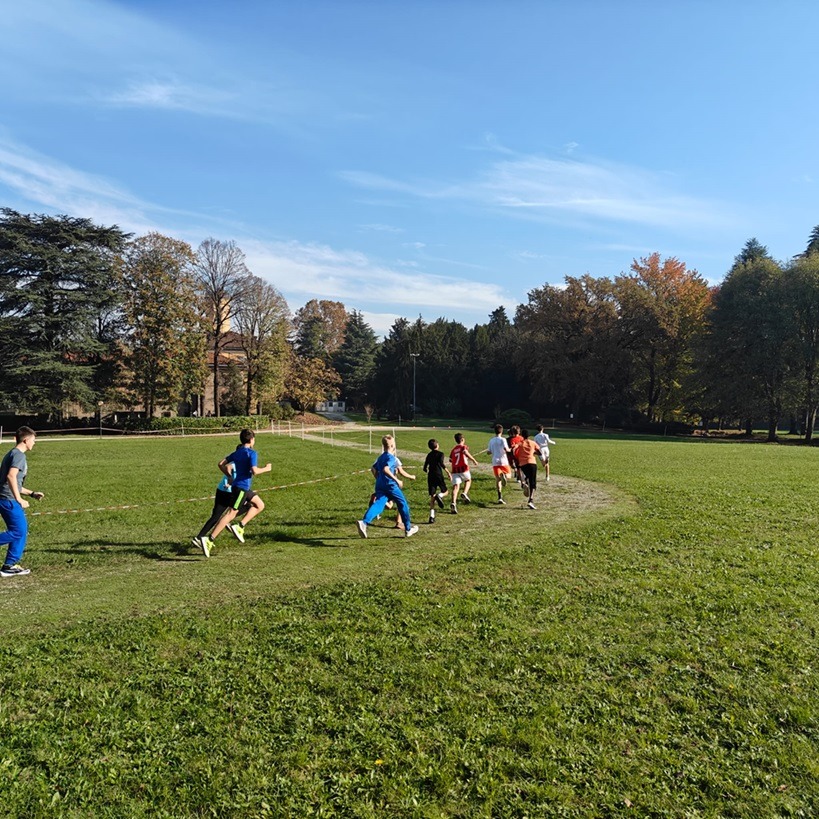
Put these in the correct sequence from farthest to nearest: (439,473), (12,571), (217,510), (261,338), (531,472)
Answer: (261,338)
(531,472)
(439,473)
(217,510)
(12,571)

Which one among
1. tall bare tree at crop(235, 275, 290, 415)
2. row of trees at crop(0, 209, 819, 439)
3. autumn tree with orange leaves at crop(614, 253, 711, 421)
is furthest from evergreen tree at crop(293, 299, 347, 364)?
autumn tree with orange leaves at crop(614, 253, 711, 421)

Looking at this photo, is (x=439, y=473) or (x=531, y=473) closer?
(x=439, y=473)

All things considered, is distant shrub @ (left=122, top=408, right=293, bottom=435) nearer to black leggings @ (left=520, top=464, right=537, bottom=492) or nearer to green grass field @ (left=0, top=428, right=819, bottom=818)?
black leggings @ (left=520, top=464, right=537, bottom=492)

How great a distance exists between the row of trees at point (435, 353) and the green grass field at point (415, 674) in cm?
3851

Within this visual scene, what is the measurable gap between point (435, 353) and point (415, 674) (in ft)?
225

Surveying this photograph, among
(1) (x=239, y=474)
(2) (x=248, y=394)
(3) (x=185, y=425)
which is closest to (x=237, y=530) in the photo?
(1) (x=239, y=474)

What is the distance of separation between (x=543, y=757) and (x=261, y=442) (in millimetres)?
31728

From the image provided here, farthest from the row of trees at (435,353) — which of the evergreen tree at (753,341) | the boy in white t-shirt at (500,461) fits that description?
the boy in white t-shirt at (500,461)

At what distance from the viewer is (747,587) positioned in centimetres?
743

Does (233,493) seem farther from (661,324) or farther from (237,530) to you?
(661,324)

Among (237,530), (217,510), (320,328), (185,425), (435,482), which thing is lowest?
(185,425)

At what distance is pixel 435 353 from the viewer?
240 ft

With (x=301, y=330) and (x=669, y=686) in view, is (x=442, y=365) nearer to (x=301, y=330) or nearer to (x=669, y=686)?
(x=301, y=330)

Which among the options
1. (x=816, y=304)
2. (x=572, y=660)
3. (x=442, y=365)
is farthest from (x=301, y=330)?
(x=572, y=660)
